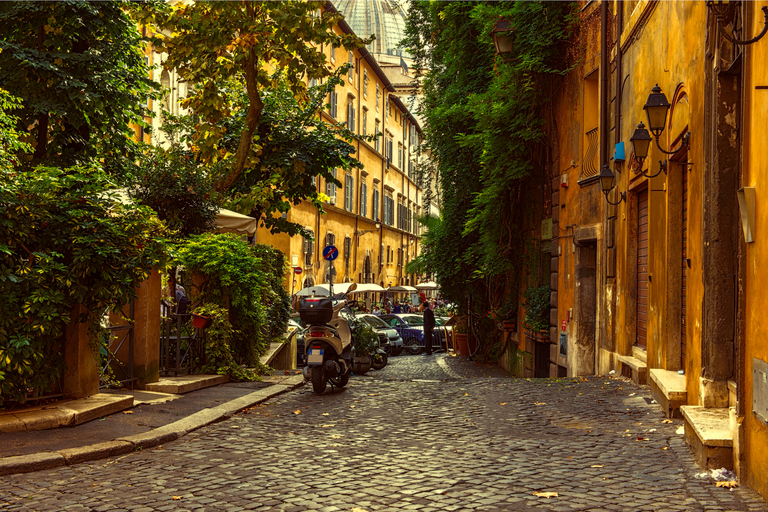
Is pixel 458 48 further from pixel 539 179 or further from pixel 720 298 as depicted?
pixel 720 298

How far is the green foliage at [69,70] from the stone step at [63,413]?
5695 millimetres

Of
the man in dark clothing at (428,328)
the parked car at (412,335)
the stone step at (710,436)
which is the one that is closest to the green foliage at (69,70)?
the stone step at (710,436)

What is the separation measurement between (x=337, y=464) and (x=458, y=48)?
1619 cm

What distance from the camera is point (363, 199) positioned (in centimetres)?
4894

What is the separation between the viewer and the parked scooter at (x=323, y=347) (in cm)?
1105

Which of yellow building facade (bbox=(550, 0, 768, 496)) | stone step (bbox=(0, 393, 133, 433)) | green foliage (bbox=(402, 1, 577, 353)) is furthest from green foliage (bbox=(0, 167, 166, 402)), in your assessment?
green foliage (bbox=(402, 1, 577, 353))

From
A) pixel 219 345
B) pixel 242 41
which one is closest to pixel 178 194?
pixel 242 41

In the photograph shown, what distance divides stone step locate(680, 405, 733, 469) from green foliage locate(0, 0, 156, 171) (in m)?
9.76

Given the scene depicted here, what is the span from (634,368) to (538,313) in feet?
20.6

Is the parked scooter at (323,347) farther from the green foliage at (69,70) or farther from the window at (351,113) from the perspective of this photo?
the window at (351,113)

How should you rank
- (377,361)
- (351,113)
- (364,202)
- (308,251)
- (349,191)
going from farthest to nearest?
(364,202)
(351,113)
(349,191)
(308,251)
(377,361)

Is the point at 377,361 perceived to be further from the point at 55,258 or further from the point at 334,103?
the point at 334,103

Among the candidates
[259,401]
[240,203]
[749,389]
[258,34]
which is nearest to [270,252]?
[240,203]

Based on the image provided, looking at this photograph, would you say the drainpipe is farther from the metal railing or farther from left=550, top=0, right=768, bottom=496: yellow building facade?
the metal railing
